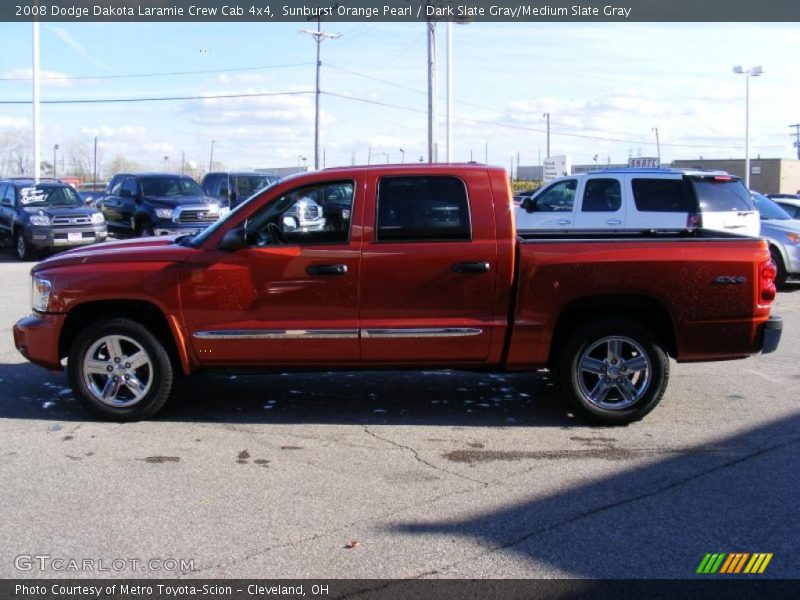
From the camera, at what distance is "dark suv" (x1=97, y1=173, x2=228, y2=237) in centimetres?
2045

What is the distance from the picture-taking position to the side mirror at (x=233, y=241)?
20.7 feet

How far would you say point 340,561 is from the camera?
4168mm

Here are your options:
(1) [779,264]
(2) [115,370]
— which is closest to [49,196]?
(2) [115,370]

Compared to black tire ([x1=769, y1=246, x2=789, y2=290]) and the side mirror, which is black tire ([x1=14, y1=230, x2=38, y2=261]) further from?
black tire ([x1=769, y1=246, x2=789, y2=290])

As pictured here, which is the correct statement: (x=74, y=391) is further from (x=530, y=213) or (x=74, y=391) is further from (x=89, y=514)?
(x=530, y=213)

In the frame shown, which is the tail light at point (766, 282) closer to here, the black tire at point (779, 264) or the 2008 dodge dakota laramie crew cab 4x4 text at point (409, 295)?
the 2008 dodge dakota laramie crew cab 4x4 text at point (409, 295)

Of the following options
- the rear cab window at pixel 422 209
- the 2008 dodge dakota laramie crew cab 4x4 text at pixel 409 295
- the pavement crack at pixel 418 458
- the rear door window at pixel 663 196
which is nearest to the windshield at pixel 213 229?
the 2008 dodge dakota laramie crew cab 4x4 text at pixel 409 295

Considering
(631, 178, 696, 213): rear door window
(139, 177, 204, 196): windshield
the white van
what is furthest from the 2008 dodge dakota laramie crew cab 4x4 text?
(139, 177, 204, 196): windshield

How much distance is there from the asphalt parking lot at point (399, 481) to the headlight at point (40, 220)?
12.8m

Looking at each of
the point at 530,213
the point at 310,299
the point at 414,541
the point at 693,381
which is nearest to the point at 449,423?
the point at 310,299

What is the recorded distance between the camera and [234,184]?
24203mm

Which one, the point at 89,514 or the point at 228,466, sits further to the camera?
the point at 228,466

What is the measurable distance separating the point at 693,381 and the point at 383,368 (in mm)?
3289

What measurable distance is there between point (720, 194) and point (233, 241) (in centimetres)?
867
